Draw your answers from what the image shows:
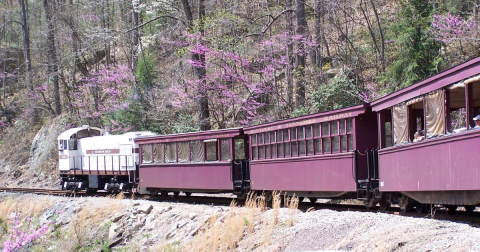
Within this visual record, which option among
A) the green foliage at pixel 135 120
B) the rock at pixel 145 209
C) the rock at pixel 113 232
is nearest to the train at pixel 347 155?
the rock at pixel 145 209

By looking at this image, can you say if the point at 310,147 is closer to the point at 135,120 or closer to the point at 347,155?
the point at 347,155

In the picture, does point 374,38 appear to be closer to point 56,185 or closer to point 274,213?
point 274,213

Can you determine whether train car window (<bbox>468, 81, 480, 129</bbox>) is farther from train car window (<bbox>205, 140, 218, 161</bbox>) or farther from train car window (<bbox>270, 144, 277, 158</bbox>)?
train car window (<bbox>205, 140, 218, 161</bbox>)

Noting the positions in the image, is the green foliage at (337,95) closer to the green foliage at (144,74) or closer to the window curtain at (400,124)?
the window curtain at (400,124)

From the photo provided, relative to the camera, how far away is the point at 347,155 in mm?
13023

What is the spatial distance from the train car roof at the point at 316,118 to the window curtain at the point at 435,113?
2.76 meters

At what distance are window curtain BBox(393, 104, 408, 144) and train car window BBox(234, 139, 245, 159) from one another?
23.4ft

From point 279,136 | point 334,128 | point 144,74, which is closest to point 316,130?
point 334,128

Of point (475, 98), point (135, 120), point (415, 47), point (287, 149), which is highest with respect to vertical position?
point (415, 47)

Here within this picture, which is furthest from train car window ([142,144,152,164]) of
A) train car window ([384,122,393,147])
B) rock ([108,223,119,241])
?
train car window ([384,122,393,147])

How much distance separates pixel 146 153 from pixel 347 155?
441 inches

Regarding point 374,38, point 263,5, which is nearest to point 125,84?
point 263,5

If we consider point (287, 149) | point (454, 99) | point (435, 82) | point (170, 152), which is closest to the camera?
point (435, 82)

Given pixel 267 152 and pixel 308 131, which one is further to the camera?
pixel 267 152
